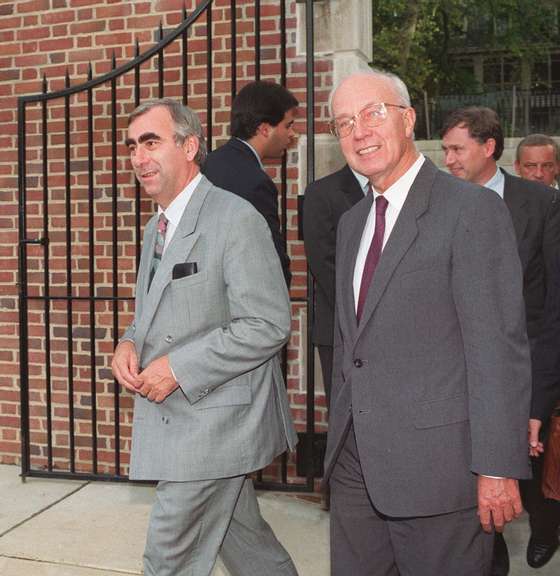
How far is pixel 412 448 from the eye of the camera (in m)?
2.14

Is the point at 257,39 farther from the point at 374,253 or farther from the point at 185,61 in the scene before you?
the point at 374,253

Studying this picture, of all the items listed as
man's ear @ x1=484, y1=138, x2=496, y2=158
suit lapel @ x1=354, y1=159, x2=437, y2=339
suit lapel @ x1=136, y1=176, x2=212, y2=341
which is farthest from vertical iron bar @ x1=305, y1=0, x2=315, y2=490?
suit lapel @ x1=354, y1=159, x2=437, y2=339

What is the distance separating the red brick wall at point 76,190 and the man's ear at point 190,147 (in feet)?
7.21

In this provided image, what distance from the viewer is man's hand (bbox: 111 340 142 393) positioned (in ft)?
8.37

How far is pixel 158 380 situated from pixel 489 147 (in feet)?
5.72

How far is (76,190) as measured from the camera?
5191 millimetres

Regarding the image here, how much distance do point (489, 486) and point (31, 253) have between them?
390 centimetres

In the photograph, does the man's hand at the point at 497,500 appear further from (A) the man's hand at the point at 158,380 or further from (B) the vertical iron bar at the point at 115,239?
(B) the vertical iron bar at the point at 115,239

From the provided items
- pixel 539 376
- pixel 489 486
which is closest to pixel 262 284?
pixel 489 486

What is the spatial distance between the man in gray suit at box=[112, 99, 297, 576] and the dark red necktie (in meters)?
0.37

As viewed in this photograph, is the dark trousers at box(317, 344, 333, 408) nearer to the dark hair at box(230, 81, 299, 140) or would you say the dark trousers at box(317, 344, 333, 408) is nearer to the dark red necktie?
the dark hair at box(230, 81, 299, 140)

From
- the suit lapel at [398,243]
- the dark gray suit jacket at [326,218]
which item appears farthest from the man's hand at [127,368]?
the dark gray suit jacket at [326,218]

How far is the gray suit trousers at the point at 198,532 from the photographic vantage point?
254 cm

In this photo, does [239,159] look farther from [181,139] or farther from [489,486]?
[489,486]
